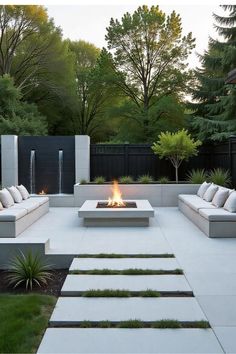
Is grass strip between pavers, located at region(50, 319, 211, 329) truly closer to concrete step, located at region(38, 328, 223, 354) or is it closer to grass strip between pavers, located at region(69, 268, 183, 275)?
concrete step, located at region(38, 328, 223, 354)

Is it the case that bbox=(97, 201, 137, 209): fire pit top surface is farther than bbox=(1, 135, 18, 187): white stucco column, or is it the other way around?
A: bbox=(1, 135, 18, 187): white stucco column

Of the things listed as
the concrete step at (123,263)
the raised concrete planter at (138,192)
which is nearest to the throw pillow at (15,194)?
the raised concrete planter at (138,192)

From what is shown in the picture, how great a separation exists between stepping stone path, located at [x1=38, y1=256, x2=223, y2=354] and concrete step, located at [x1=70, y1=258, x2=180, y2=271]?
Result: 47 millimetres

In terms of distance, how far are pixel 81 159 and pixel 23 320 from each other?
34.7ft

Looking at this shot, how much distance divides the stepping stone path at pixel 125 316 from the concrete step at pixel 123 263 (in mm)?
47

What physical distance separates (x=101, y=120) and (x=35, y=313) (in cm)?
2606

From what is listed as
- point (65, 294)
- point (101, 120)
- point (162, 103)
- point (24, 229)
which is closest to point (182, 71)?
point (162, 103)

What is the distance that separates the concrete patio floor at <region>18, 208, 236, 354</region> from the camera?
3.84 meters

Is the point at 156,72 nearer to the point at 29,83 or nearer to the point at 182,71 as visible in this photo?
the point at 182,71

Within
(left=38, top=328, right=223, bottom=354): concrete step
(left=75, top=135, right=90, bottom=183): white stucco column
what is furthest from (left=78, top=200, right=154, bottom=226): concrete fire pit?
(left=38, top=328, right=223, bottom=354): concrete step

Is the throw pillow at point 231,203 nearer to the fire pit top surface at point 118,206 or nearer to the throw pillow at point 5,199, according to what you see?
the fire pit top surface at point 118,206

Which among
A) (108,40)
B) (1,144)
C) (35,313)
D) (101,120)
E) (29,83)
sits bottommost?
(35,313)

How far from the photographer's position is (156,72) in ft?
75.8

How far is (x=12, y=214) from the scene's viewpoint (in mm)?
7742
